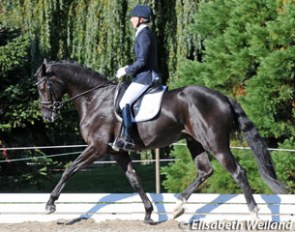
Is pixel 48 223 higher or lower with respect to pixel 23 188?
higher

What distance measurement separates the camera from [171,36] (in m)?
14.4

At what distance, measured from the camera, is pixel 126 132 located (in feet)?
24.1

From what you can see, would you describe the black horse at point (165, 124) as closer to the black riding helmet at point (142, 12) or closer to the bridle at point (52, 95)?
the bridle at point (52, 95)

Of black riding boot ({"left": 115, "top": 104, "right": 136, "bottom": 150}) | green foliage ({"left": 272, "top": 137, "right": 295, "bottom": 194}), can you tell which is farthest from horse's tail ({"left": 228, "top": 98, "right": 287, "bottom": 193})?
green foliage ({"left": 272, "top": 137, "right": 295, "bottom": 194})

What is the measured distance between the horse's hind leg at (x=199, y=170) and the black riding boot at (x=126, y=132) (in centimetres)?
83

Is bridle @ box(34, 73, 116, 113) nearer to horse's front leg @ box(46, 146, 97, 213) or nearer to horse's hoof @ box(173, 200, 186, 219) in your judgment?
horse's front leg @ box(46, 146, 97, 213)

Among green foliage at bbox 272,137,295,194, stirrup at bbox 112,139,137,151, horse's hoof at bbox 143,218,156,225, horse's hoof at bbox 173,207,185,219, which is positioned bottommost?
green foliage at bbox 272,137,295,194

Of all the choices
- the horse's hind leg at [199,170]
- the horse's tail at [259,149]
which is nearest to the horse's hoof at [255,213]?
the horse's tail at [259,149]

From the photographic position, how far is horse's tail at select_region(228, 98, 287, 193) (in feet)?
24.6

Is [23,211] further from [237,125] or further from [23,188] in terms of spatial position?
[23,188]

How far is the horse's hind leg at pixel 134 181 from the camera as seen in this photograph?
7.55m

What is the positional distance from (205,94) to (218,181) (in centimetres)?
352

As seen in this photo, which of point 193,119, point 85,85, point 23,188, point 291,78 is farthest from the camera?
point 23,188

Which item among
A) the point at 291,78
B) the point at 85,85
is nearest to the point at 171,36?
the point at 291,78
